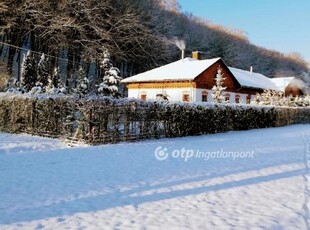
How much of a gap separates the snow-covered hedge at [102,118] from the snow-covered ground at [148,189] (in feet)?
4.86

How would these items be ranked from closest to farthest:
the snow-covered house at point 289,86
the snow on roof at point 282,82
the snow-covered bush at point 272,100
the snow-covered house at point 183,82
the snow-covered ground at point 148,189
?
the snow-covered ground at point 148,189 < the snow-covered house at point 183,82 < the snow-covered bush at point 272,100 < the snow on roof at point 282,82 < the snow-covered house at point 289,86

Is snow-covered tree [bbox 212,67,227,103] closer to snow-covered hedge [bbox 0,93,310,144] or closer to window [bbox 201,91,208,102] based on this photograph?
window [bbox 201,91,208,102]

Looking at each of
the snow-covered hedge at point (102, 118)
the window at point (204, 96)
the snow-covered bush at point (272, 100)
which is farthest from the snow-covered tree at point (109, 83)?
the snow-covered bush at point (272, 100)

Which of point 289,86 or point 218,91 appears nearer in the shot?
point 218,91

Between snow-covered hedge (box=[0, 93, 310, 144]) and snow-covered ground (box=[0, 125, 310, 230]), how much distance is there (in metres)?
1.48

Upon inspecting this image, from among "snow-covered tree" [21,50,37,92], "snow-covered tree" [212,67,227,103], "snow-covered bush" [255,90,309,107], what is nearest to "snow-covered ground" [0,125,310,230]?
"snow-covered tree" [21,50,37,92]

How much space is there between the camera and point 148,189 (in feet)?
22.5

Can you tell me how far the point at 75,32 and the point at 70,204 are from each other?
34.9 metres

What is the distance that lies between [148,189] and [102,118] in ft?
22.3

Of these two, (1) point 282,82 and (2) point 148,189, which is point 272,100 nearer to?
(1) point 282,82

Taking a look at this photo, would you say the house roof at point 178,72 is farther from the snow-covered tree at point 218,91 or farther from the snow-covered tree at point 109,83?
the snow-covered tree at point 109,83

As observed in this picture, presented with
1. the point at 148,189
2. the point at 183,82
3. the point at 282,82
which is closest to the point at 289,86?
the point at 282,82

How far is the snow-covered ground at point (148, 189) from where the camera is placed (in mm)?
5086

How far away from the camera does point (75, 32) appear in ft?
126
